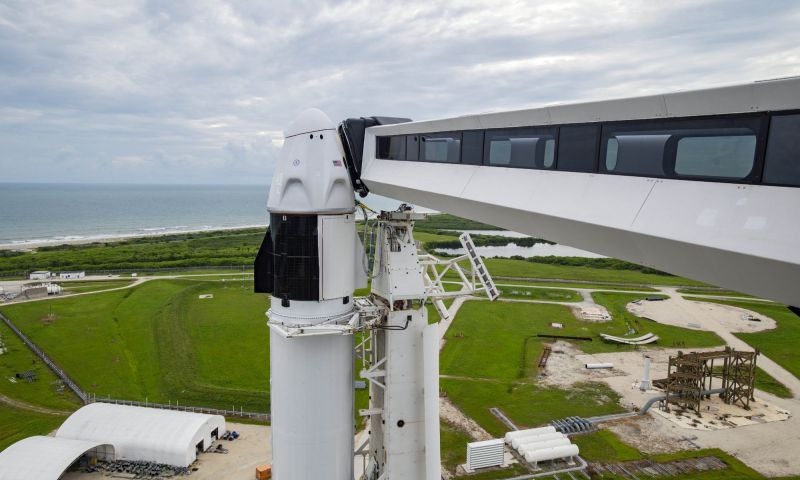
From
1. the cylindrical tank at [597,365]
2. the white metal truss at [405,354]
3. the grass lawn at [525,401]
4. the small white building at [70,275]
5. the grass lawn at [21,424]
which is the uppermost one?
the white metal truss at [405,354]

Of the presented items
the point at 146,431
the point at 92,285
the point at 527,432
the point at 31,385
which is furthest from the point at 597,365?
the point at 92,285

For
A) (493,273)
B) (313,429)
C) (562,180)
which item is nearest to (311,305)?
(313,429)

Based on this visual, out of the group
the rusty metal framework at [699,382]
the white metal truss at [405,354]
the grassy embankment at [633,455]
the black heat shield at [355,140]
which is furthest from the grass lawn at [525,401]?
the black heat shield at [355,140]

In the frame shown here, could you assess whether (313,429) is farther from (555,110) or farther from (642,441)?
(642,441)

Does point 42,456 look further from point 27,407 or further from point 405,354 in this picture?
point 405,354

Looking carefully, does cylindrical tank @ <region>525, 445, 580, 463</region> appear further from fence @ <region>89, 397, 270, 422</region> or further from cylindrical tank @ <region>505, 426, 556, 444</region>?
fence @ <region>89, 397, 270, 422</region>

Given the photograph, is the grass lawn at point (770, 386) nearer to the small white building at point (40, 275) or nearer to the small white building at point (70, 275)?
the small white building at point (70, 275)
